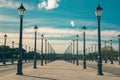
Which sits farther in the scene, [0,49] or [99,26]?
[0,49]

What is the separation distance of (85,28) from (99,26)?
46.6 feet

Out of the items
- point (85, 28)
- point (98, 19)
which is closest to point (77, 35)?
point (85, 28)

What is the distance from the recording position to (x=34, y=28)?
49.1 metres

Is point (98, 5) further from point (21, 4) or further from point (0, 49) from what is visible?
point (0, 49)

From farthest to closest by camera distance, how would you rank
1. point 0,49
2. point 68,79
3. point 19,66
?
point 0,49 < point 19,66 < point 68,79

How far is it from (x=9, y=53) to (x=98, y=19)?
11164 cm

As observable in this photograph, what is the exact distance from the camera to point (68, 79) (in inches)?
1025

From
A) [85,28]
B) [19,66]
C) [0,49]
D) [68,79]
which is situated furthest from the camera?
[0,49]

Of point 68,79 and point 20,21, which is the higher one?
point 20,21

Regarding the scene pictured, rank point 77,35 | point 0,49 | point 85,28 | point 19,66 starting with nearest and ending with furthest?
point 19,66, point 85,28, point 77,35, point 0,49

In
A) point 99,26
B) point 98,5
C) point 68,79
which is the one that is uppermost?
point 98,5

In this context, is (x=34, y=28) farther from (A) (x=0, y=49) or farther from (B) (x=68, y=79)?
(A) (x=0, y=49)

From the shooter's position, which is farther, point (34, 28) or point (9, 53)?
point (9, 53)

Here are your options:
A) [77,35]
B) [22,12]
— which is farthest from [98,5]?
[77,35]
